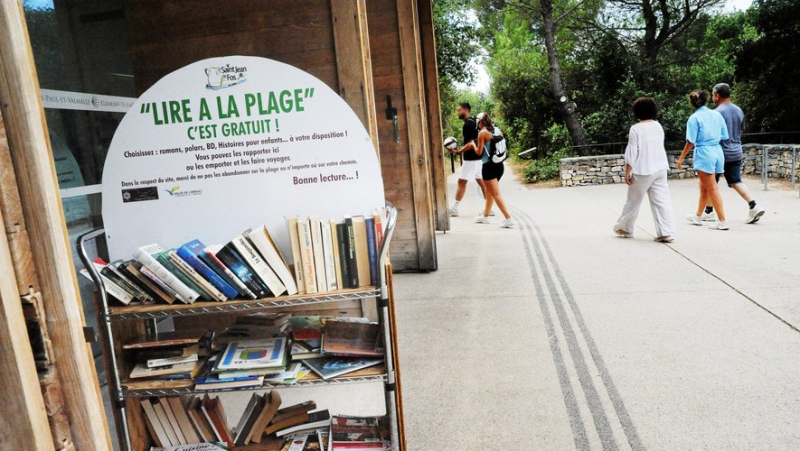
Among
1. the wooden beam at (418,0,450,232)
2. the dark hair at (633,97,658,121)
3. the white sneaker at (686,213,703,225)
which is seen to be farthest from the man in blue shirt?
the wooden beam at (418,0,450,232)

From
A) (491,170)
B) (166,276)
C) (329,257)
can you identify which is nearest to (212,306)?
(166,276)

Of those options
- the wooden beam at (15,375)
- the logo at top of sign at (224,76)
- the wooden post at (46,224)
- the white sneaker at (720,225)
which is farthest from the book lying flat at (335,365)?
the white sneaker at (720,225)

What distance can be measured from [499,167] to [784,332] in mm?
4905

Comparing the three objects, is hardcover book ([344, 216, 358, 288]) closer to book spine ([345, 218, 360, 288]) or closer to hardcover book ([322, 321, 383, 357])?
book spine ([345, 218, 360, 288])

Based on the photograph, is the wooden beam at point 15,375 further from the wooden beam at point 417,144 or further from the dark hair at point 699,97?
the dark hair at point 699,97

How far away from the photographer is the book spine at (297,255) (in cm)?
224

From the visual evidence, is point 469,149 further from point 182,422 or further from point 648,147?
point 182,422

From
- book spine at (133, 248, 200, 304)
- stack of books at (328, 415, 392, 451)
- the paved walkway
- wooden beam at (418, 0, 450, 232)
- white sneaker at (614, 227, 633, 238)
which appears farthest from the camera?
wooden beam at (418, 0, 450, 232)

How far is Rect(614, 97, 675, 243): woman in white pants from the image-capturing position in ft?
22.1

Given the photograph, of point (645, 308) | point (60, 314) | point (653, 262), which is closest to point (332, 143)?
point (60, 314)

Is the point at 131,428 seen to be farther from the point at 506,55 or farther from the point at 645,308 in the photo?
the point at 506,55

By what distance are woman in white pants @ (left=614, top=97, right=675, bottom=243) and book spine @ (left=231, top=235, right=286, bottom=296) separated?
5772 mm

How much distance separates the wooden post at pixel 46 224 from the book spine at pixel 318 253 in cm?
84

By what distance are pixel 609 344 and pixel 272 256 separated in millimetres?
2797
